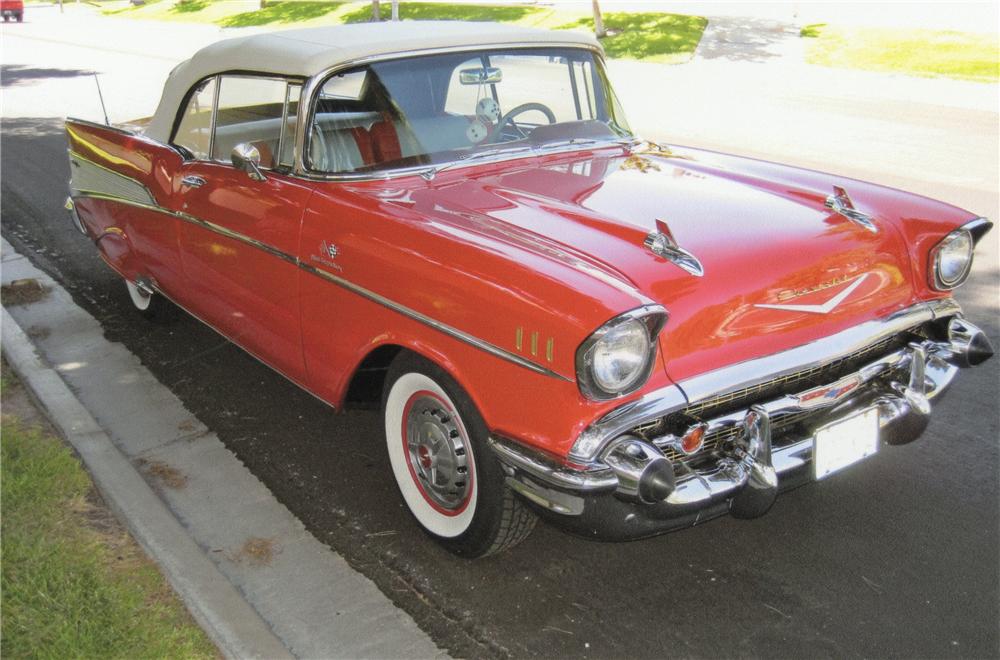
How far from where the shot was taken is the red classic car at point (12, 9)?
35.2 metres

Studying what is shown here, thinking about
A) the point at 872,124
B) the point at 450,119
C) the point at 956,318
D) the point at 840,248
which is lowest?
the point at 872,124

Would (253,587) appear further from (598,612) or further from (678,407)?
(678,407)

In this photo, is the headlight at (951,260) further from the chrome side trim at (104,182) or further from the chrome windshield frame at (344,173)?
the chrome side trim at (104,182)

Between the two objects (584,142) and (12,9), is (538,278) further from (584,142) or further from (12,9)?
(12,9)

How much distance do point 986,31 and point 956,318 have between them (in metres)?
15.5

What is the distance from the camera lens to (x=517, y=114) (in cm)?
408

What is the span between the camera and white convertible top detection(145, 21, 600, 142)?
3682 mm

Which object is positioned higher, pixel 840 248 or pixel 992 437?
pixel 840 248

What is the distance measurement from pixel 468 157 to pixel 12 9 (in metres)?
38.4

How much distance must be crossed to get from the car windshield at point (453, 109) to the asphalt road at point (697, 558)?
1.25 metres

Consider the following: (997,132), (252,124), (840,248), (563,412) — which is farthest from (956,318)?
(997,132)

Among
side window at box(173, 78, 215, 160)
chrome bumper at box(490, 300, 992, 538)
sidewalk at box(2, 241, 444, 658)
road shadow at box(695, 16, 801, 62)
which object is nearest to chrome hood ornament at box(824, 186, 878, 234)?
chrome bumper at box(490, 300, 992, 538)

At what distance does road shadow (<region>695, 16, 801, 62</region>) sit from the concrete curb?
13.7 metres

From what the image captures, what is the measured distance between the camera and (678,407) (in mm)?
2617
